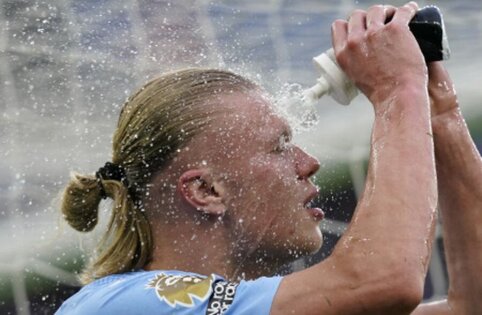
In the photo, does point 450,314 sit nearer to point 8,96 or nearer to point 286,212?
point 286,212

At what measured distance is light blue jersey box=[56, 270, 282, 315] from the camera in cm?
181

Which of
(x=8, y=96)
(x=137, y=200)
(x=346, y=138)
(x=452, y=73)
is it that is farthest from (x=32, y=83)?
(x=137, y=200)

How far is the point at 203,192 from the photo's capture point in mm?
2100

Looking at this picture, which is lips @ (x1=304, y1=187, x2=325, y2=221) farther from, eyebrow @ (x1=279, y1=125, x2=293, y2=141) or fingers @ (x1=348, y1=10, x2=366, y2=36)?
fingers @ (x1=348, y1=10, x2=366, y2=36)

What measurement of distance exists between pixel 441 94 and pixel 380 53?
44 cm

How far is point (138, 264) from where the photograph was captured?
2102mm

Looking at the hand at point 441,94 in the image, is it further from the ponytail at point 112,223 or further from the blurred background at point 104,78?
the blurred background at point 104,78

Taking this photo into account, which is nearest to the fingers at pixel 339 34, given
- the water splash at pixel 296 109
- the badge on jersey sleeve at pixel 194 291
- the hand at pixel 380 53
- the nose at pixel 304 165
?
the hand at pixel 380 53

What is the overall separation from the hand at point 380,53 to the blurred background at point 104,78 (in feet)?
8.81

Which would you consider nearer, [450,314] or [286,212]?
[286,212]

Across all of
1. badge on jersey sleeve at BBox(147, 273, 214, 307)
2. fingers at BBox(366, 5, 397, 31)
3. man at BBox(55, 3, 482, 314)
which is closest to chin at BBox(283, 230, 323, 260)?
man at BBox(55, 3, 482, 314)

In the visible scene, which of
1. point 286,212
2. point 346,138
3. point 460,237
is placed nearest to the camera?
point 286,212

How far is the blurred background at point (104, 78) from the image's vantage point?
4758 mm

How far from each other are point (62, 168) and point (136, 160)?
9.71ft
